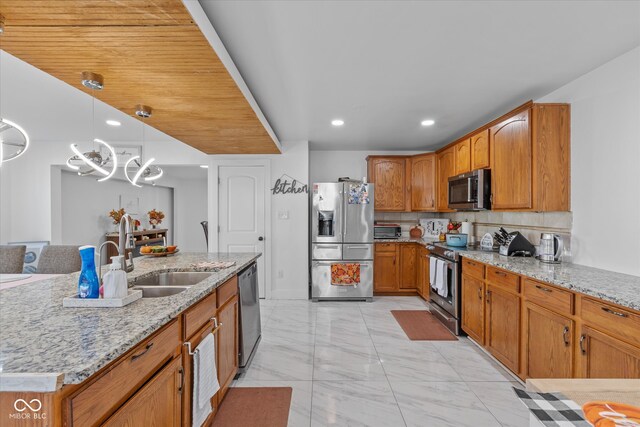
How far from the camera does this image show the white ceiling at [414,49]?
1679 millimetres

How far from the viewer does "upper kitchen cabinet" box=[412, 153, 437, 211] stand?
4812mm

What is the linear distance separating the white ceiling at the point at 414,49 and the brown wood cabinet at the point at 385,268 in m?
2.25

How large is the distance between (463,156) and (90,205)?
6407mm

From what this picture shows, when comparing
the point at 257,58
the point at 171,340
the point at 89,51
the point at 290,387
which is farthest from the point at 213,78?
the point at 290,387

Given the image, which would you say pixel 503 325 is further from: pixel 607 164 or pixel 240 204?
pixel 240 204

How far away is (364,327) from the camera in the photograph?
356 cm

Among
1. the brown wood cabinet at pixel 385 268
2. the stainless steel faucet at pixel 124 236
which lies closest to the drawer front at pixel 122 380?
the stainless steel faucet at pixel 124 236

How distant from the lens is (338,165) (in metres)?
5.43

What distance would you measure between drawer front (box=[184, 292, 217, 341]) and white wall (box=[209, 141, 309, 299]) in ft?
9.22

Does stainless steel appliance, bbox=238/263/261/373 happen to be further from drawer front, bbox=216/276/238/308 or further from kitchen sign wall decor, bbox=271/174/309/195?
kitchen sign wall decor, bbox=271/174/309/195

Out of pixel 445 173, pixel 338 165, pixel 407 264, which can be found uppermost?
pixel 338 165

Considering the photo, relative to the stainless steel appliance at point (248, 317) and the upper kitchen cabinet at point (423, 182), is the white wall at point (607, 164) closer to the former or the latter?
the upper kitchen cabinet at point (423, 182)

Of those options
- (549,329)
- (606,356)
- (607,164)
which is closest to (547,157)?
(607,164)

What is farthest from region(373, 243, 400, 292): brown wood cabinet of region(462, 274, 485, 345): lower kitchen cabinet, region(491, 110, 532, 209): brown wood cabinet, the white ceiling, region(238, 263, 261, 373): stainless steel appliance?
region(238, 263, 261, 373): stainless steel appliance
